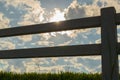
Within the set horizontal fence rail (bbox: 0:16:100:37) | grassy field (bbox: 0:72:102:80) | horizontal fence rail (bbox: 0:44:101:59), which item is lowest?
grassy field (bbox: 0:72:102:80)

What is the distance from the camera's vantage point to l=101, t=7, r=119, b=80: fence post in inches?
195

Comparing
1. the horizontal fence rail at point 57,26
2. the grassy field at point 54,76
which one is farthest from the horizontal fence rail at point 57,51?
the grassy field at point 54,76

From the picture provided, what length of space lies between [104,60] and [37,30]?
1.52 metres

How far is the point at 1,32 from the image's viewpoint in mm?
6727

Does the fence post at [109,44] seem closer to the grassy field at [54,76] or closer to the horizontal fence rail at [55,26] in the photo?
the horizontal fence rail at [55,26]

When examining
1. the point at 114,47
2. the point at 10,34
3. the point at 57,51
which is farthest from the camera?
the point at 10,34

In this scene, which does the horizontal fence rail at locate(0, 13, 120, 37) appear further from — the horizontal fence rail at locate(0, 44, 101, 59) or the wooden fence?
the horizontal fence rail at locate(0, 44, 101, 59)

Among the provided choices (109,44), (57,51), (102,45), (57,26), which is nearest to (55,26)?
(57,26)

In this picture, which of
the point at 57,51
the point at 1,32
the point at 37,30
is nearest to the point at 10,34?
the point at 1,32

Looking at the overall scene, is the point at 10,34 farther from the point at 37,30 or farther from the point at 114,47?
the point at 114,47

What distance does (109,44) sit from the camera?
504cm

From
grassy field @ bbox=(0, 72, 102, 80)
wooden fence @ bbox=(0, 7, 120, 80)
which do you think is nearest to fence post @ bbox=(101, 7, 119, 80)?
wooden fence @ bbox=(0, 7, 120, 80)

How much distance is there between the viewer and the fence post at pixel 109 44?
16.2 ft

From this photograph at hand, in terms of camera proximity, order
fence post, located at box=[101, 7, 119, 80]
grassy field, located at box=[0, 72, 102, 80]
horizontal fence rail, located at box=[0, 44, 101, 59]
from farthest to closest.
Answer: grassy field, located at box=[0, 72, 102, 80], horizontal fence rail, located at box=[0, 44, 101, 59], fence post, located at box=[101, 7, 119, 80]
